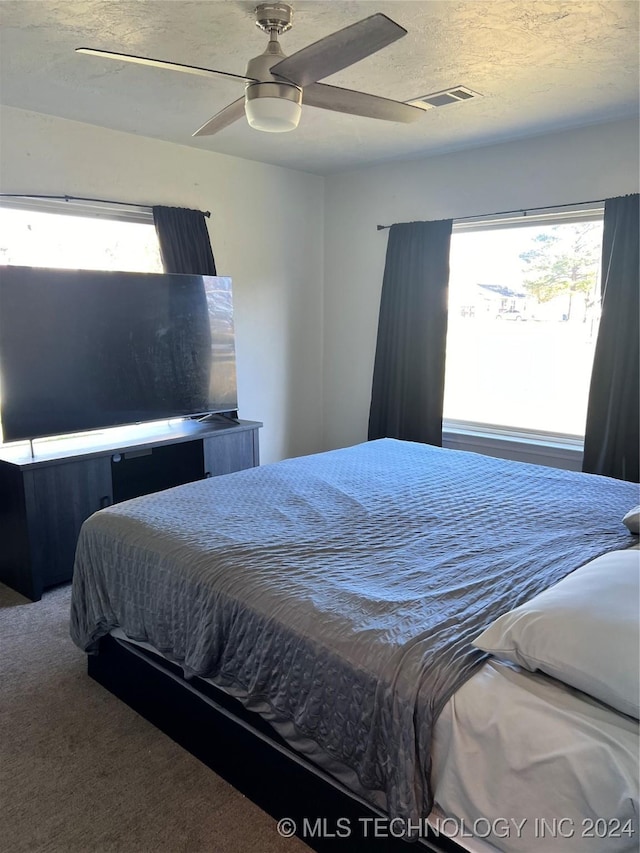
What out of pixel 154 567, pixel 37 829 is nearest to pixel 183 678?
pixel 154 567

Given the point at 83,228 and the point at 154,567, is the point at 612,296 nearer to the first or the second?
the point at 154,567

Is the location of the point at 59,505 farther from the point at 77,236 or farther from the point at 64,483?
the point at 77,236

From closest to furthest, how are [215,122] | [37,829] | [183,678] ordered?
1. [37,829]
2. [183,678]
3. [215,122]

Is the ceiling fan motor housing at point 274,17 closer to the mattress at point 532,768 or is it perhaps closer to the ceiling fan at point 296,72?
the ceiling fan at point 296,72

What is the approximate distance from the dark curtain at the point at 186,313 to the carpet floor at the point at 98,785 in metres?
1.91

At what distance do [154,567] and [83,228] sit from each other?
8.51 ft

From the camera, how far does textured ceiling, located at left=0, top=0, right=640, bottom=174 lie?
2.14 m

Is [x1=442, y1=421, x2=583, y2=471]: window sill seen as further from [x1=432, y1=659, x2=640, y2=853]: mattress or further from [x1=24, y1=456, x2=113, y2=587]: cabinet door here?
[x1=432, y1=659, x2=640, y2=853]: mattress

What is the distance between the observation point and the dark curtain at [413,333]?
4.26 meters

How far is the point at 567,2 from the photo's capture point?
2.08m

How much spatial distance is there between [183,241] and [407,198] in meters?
1.71

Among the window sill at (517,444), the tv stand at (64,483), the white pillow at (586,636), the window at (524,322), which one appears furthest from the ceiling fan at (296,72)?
the window sill at (517,444)

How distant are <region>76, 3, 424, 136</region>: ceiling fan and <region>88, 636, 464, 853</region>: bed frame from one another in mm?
1903

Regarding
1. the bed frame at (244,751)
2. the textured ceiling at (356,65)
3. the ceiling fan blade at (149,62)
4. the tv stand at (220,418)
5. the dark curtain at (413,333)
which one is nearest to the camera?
the bed frame at (244,751)
